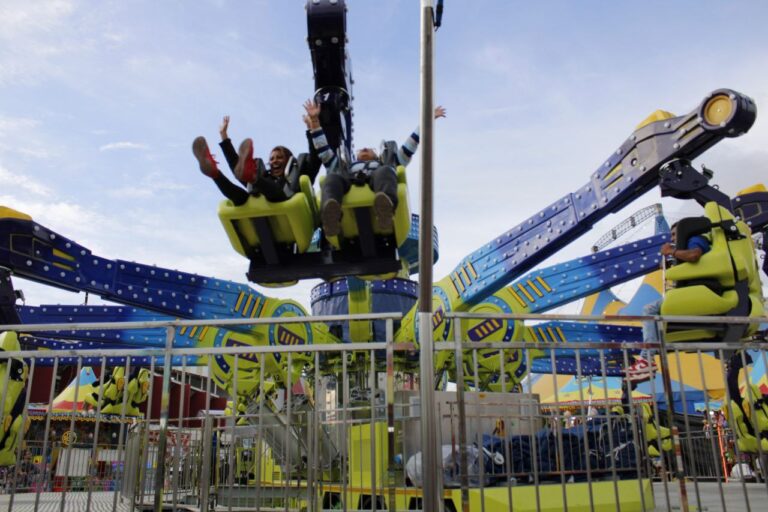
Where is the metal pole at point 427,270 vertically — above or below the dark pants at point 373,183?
below

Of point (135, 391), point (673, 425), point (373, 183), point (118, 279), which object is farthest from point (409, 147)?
point (135, 391)

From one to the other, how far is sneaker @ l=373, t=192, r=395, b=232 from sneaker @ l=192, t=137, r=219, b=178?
110cm

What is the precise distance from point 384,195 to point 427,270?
3.99 feet

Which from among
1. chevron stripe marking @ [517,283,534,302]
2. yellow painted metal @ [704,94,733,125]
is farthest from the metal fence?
yellow painted metal @ [704,94,733,125]

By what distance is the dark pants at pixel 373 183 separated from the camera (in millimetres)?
3887

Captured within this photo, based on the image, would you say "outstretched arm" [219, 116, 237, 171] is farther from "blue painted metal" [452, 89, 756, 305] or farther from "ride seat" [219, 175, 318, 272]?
"blue painted metal" [452, 89, 756, 305]

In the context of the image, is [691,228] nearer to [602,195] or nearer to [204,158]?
[602,195]

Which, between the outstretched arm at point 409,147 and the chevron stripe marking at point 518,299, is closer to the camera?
the outstretched arm at point 409,147

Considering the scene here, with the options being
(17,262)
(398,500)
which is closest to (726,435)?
(398,500)

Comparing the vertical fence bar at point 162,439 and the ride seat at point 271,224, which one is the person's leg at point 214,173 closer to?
the ride seat at point 271,224

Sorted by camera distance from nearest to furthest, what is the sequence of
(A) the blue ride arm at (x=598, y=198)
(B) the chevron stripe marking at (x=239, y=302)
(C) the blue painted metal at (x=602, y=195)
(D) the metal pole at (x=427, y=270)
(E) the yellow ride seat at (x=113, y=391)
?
1. (D) the metal pole at (x=427, y=270)
2. (A) the blue ride arm at (x=598, y=198)
3. (C) the blue painted metal at (x=602, y=195)
4. (B) the chevron stripe marking at (x=239, y=302)
5. (E) the yellow ride seat at (x=113, y=391)

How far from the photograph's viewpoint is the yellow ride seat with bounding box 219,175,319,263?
162 inches

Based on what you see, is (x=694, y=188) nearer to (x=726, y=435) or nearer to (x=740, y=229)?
(x=740, y=229)

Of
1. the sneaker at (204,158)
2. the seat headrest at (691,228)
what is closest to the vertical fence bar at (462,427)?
the sneaker at (204,158)
